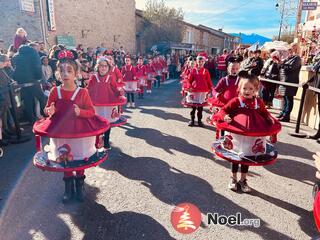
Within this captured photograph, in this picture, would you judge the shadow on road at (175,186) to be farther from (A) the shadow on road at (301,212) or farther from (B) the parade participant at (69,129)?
(B) the parade participant at (69,129)

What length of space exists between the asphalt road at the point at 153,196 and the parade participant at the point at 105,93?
0.82 meters

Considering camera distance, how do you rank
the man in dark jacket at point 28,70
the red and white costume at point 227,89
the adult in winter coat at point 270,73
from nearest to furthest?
the red and white costume at point 227,89 < the man in dark jacket at point 28,70 < the adult in winter coat at point 270,73

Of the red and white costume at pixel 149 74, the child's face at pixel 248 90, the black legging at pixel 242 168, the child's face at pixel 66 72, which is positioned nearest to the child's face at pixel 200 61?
the child's face at pixel 248 90

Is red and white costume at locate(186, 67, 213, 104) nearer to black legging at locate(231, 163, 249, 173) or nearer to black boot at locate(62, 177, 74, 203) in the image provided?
black legging at locate(231, 163, 249, 173)

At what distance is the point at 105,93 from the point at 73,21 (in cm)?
1986

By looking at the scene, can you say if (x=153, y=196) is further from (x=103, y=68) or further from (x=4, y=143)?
(x=4, y=143)

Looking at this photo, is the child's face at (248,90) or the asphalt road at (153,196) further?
the child's face at (248,90)

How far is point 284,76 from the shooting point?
7.64 metres

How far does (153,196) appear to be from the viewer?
374cm

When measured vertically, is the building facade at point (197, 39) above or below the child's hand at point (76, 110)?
above

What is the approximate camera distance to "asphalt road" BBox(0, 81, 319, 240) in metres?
3.03

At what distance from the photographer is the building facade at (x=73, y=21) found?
17.7 m

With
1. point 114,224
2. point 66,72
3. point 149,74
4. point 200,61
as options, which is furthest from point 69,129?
point 149,74

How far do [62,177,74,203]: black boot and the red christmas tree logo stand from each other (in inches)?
55.1
